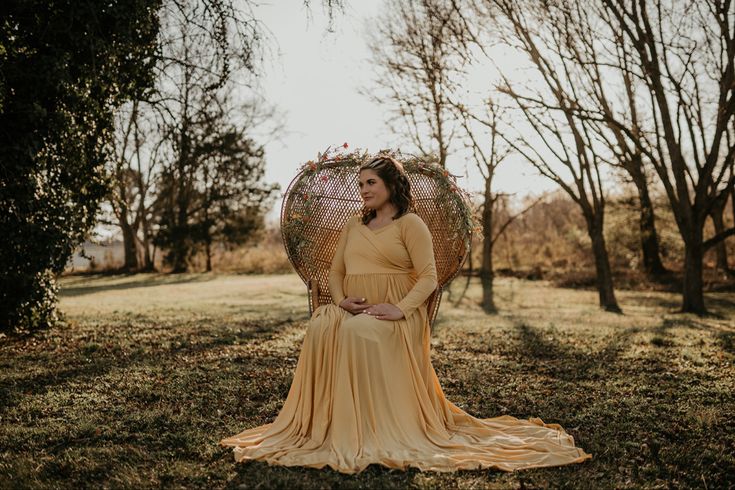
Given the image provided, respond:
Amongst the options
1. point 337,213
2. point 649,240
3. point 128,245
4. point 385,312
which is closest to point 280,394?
point 337,213

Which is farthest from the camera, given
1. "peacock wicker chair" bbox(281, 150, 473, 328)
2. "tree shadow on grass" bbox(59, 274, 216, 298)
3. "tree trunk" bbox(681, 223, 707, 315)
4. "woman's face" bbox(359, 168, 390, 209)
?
"tree shadow on grass" bbox(59, 274, 216, 298)

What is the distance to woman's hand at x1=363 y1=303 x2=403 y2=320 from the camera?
417 centimetres

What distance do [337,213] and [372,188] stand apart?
101 cm

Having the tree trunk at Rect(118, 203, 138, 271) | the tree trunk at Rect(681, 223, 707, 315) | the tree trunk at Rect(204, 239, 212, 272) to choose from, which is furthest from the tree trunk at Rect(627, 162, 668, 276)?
the tree trunk at Rect(118, 203, 138, 271)

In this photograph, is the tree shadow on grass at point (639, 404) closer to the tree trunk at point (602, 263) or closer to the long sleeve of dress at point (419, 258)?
the long sleeve of dress at point (419, 258)

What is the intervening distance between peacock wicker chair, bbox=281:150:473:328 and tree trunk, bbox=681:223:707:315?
9.27 m

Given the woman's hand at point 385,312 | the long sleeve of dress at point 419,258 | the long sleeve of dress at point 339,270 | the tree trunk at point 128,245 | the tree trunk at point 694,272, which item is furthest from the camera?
the tree trunk at point 128,245

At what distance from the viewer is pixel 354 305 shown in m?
4.37

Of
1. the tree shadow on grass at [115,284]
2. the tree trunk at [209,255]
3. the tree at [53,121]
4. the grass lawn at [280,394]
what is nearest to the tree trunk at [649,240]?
the grass lawn at [280,394]

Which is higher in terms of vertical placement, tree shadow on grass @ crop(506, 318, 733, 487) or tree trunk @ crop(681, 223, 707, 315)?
tree trunk @ crop(681, 223, 707, 315)

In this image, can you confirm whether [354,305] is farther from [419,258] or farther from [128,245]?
[128,245]

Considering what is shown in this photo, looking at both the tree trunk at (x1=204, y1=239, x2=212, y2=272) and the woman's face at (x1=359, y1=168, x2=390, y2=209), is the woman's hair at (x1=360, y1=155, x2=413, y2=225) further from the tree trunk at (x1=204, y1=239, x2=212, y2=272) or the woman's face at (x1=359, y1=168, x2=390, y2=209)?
the tree trunk at (x1=204, y1=239, x2=212, y2=272)

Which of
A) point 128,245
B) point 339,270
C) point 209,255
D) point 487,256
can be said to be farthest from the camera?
point 209,255

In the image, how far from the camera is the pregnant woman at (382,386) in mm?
3850
